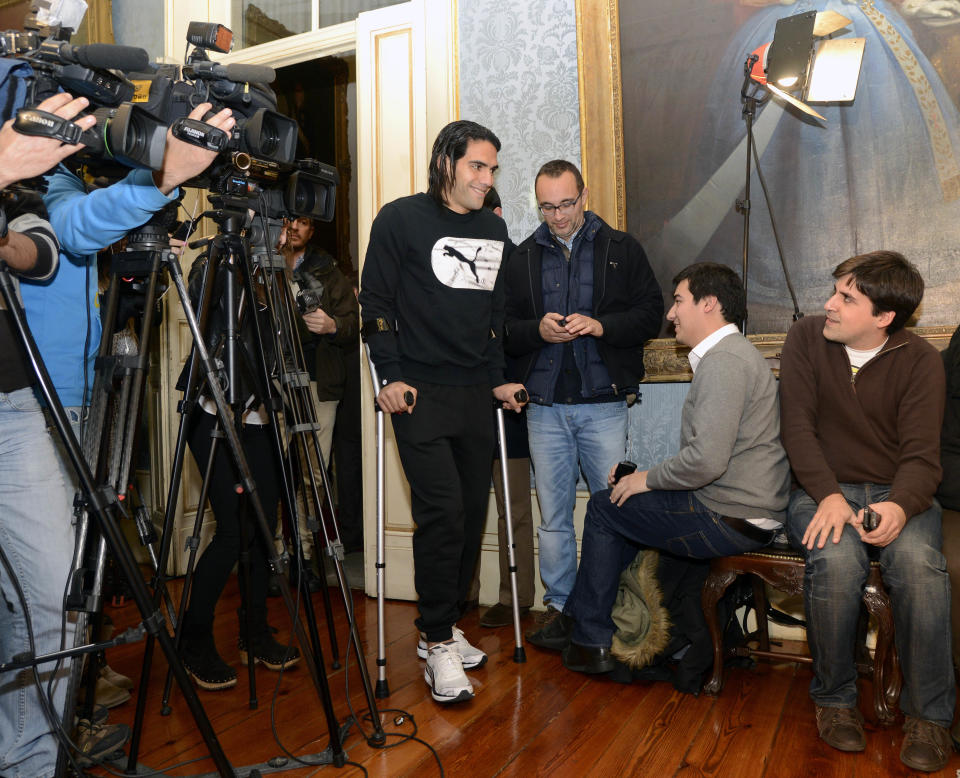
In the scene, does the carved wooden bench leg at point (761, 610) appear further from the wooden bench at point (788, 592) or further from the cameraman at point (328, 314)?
the cameraman at point (328, 314)

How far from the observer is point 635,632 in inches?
93.4

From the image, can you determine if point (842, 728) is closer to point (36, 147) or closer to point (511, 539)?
point (511, 539)

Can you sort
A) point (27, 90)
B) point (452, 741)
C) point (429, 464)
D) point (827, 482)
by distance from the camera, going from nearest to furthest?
point (27, 90), point (452, 741), point (827, 482), point (429, 464)

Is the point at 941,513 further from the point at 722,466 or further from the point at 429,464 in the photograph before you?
the point at 429,464

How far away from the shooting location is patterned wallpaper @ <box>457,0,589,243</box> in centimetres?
304

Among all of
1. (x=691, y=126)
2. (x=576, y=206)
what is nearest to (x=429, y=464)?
(x=576, y=206)

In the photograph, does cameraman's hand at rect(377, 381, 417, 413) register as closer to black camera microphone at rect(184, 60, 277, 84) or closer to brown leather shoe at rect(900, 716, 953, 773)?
black camera microphone at rect(184, 60, 277, 84)

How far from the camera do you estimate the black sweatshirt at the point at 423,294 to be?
92.4 inches

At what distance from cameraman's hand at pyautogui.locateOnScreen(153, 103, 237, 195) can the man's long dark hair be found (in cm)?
95

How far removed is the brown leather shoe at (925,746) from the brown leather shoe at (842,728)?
10 centimetres

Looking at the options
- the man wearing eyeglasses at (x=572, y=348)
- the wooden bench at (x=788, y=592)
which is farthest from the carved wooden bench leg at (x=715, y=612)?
the man wearing eyeglasses at (x=572, y=348)

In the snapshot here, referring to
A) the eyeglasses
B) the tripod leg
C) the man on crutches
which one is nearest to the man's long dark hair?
the man on crutches

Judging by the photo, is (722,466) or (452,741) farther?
(722,466)

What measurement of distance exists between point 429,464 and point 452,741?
0.77 metres
